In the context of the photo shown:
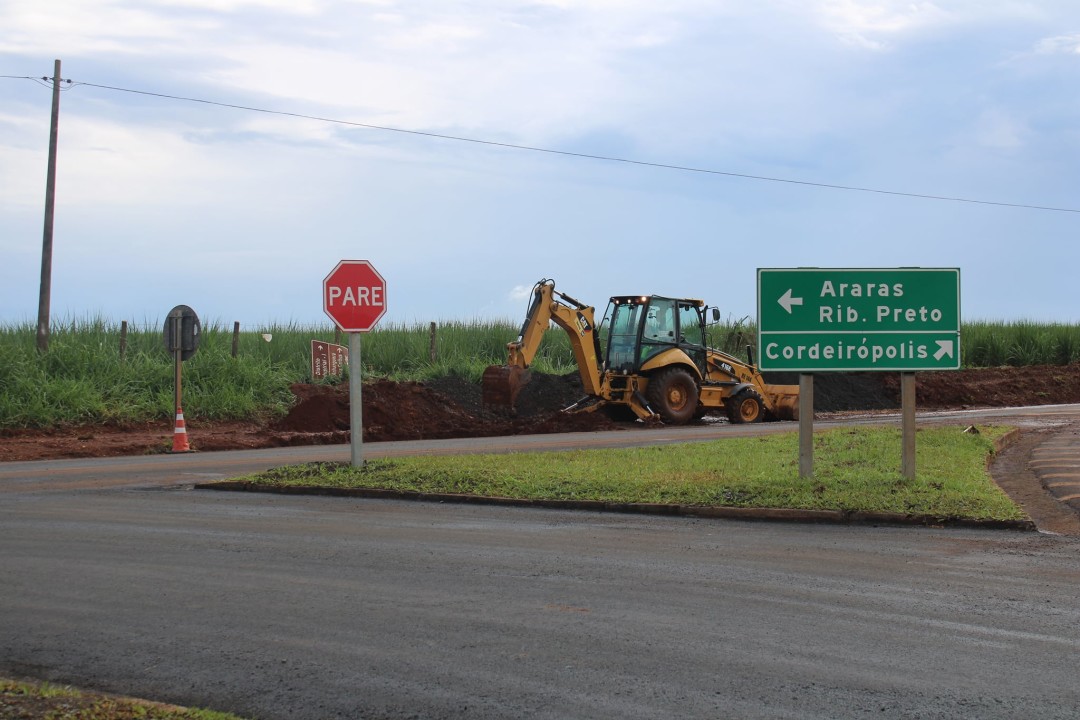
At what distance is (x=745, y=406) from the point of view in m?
32.3

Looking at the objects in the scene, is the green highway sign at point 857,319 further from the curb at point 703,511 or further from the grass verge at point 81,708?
the grass verge at point 81,708

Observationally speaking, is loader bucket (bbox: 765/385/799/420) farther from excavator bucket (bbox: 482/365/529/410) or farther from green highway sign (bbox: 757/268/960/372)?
green highway sign (bbox: 757/268/960/372)

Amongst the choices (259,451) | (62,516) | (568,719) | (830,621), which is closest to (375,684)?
(568,719)

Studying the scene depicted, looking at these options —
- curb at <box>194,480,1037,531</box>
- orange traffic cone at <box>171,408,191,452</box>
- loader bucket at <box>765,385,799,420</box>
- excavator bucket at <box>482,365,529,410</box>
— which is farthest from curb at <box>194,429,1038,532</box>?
loader bucket at <box>765,385,799,420</box>

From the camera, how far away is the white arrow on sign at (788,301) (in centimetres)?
1557

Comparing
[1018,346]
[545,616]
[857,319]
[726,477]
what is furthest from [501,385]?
[1018,346]

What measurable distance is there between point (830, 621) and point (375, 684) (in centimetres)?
312

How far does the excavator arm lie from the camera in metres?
29.1

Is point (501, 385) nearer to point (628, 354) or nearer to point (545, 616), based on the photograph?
point (628, 354)

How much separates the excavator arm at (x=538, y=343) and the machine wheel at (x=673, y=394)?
1428 millimetres

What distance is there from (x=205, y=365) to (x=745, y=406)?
1487 centimetres

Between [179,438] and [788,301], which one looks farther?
[179,438]

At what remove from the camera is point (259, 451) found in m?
23.6

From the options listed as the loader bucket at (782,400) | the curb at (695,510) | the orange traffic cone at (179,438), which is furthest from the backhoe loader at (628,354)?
the curb at (695,510)
